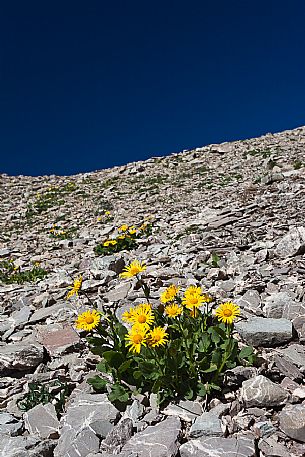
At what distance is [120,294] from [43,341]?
4.77 ft

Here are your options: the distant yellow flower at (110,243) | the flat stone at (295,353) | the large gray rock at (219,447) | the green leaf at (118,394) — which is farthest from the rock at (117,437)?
the distant yellow flower at (110,243)

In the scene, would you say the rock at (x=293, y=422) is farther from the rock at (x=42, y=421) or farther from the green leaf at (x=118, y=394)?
the rock at (x=42, y=421)

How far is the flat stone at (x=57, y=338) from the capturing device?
16.6 ft

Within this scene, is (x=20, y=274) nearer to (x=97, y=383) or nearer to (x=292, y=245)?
(x=292, y=245)

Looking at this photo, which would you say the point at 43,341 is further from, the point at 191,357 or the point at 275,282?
the point at 275,282

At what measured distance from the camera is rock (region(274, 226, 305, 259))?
651 cm

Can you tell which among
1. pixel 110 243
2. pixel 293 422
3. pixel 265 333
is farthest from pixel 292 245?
pixel 110 243

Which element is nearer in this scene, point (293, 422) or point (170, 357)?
point (293, 422)

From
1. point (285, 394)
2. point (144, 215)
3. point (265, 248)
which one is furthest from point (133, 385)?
point (144, 215)

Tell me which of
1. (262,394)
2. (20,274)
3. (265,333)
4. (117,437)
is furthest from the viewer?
(20,274)

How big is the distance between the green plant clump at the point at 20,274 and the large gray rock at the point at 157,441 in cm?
673

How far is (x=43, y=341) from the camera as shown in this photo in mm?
5332

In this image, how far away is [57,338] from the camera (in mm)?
5332

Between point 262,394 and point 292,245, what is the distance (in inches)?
148
